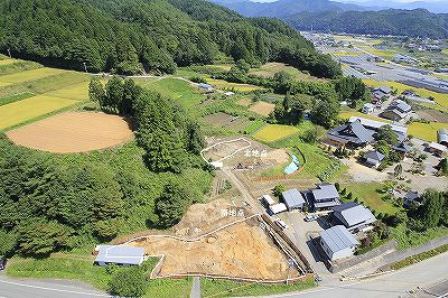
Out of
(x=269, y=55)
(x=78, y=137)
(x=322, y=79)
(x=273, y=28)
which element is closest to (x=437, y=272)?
(x=78, y=137)

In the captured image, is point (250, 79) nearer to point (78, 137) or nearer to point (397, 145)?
point (397, 145)

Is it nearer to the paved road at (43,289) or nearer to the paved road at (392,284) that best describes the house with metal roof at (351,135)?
the paved road at (392,284)

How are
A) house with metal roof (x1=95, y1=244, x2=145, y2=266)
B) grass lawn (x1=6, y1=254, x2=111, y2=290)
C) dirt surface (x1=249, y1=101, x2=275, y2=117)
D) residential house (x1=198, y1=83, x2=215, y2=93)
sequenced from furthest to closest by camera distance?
residential house (x1=198, y1=83, x2=215, y2=93), dirt surface (x1=249, y1=101, x2=275, y2=117), house with metal roof (x1=95, y1=244, x2=145, y2=266), grass lawn (x1=6, y1=254, x2=111, y2=290)

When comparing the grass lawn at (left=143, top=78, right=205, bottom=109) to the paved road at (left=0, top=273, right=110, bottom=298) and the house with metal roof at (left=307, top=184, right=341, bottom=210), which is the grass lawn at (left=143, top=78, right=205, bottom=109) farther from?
the paved road at (left=0, top=273, right=110, bottom=298)

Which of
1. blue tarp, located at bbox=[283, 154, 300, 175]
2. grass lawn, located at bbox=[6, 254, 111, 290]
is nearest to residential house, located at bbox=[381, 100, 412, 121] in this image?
blue tarp, located at bbox=[283, 154, 300, 175]

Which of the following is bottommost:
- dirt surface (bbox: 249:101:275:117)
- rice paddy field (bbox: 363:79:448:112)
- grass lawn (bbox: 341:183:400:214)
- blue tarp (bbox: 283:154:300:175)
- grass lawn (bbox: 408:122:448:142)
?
rice paddy field (bbox: 363:79:448:112)

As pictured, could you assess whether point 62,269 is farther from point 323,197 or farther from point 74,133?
point 323,197

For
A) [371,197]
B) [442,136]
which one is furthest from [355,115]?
[371,197]
